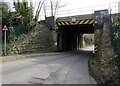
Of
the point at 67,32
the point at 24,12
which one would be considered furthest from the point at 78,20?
the point at 67,32

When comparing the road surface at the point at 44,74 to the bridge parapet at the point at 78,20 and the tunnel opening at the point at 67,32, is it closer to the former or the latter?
the bridge parapet at the point at 78,20

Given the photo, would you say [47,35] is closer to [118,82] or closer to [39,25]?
[39,25]

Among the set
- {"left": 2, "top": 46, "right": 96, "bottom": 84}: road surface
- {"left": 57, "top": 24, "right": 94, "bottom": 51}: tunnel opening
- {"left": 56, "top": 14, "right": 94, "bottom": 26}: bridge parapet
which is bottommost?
{"left": 2, "top": 46, "right": 96, "bottom": 84}: road surface

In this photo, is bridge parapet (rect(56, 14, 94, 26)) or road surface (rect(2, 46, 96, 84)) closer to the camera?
road surface (rect(2, 46, 96, 84))

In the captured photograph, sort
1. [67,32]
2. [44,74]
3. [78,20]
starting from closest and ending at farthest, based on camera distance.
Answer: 1. [44,74]
2. [78,20]
3. [67,32]

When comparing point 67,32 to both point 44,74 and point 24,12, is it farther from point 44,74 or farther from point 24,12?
point 44,74

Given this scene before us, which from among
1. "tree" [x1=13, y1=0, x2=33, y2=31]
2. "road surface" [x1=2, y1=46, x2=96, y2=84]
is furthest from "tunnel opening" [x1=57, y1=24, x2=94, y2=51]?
"road surface" [x1=2, y1=46, x2=96, y2=84]

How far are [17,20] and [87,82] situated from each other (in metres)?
15.0

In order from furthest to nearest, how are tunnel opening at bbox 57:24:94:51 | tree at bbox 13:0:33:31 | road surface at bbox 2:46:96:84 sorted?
tunnel opening at bbox 57:24:94:51 < tree at bbox 13:0:33:31 < road surface at bbox 2:46:96:84

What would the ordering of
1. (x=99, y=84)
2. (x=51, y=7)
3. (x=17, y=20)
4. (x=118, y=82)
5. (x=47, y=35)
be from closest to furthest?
(x=118, y=82), (x=99, y=84), (x=17, y=20), (x=47, y=35), (x=51, y=7)

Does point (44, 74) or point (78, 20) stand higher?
point (78, 20)

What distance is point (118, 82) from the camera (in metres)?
4.10

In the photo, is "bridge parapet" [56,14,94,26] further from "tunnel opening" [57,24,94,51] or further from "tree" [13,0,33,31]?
"tree" [13,0,33,31]

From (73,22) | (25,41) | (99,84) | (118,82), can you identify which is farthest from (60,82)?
(73,22)
